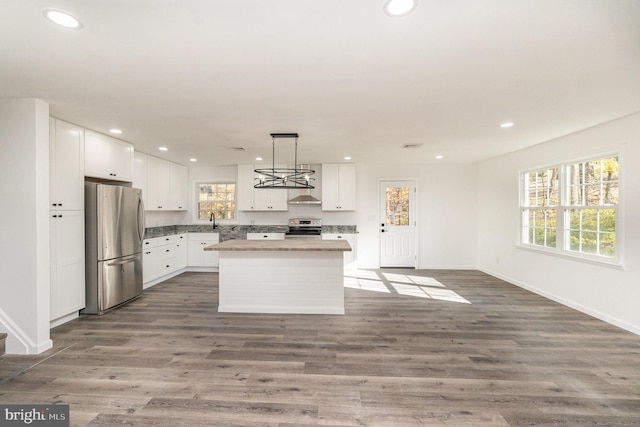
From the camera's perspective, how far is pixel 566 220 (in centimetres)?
415

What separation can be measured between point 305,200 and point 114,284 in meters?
3.54

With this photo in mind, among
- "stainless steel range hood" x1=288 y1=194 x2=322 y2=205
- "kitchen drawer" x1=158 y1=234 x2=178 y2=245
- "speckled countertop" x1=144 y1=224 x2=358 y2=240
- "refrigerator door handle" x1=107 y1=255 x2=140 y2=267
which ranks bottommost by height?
"refrigerator door handle" x1=107 y1=255 x2=140 y2=267

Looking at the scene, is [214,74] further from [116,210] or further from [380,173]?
[380,173]

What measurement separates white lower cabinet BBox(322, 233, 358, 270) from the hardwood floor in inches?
84.4

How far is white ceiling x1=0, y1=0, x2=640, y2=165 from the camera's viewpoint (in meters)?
1.53

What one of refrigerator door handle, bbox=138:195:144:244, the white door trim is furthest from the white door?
refrigerator door handle, bbox=138:195:144:244

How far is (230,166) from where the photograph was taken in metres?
6.61

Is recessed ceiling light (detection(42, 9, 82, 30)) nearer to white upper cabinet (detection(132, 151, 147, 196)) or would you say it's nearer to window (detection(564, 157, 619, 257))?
white upper cabinet (detection(132, 151, 147, 196))

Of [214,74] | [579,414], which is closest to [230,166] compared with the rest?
[214,74]

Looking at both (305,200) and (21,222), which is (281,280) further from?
(21,222)

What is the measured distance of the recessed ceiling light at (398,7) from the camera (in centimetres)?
142

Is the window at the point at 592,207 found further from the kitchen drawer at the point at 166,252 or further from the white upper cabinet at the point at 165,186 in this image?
the white upper cabinet at the point at 165,186

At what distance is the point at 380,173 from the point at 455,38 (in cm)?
479

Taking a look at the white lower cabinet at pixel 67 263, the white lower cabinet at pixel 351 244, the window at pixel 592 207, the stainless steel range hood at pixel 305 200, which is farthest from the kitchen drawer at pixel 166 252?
the window at pixel 592 207
